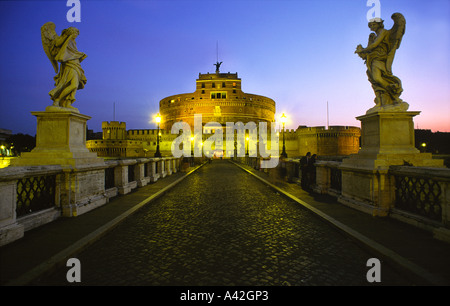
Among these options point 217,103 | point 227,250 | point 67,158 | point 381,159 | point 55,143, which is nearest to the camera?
point 227,250

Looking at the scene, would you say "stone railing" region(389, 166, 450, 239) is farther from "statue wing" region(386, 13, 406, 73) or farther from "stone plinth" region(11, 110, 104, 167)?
"stone plinth" region(11, 110, 104, 167)

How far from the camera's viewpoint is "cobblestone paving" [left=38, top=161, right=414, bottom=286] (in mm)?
2807

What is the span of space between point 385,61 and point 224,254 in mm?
5728

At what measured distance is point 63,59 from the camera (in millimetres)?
5602

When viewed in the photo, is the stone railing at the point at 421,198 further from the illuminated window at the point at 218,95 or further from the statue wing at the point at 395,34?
the illuminated window at the point at 218,95

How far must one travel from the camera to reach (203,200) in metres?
7.84

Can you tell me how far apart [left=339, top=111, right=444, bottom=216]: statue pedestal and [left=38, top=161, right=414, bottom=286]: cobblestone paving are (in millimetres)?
1214

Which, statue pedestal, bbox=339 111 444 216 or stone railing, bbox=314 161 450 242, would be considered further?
statue pedestal, bbox=339 111 444 216

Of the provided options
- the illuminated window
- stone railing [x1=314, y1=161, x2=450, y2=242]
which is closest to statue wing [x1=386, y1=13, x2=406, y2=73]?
stone railing [x1=314, y1=161, x2=450, y2=242]

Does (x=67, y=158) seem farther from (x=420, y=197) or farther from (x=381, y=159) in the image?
(x=420, y=197)

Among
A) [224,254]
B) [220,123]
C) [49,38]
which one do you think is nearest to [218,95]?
[220,123]

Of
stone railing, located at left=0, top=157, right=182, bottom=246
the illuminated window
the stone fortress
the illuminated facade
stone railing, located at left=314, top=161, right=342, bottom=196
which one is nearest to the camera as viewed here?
stone railing, located at left=0, top=157, right=182, bottom=246

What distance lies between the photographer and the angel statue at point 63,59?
5.64 meters

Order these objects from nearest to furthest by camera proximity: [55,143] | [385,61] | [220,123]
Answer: [55,143], [385,61], [220,123]
